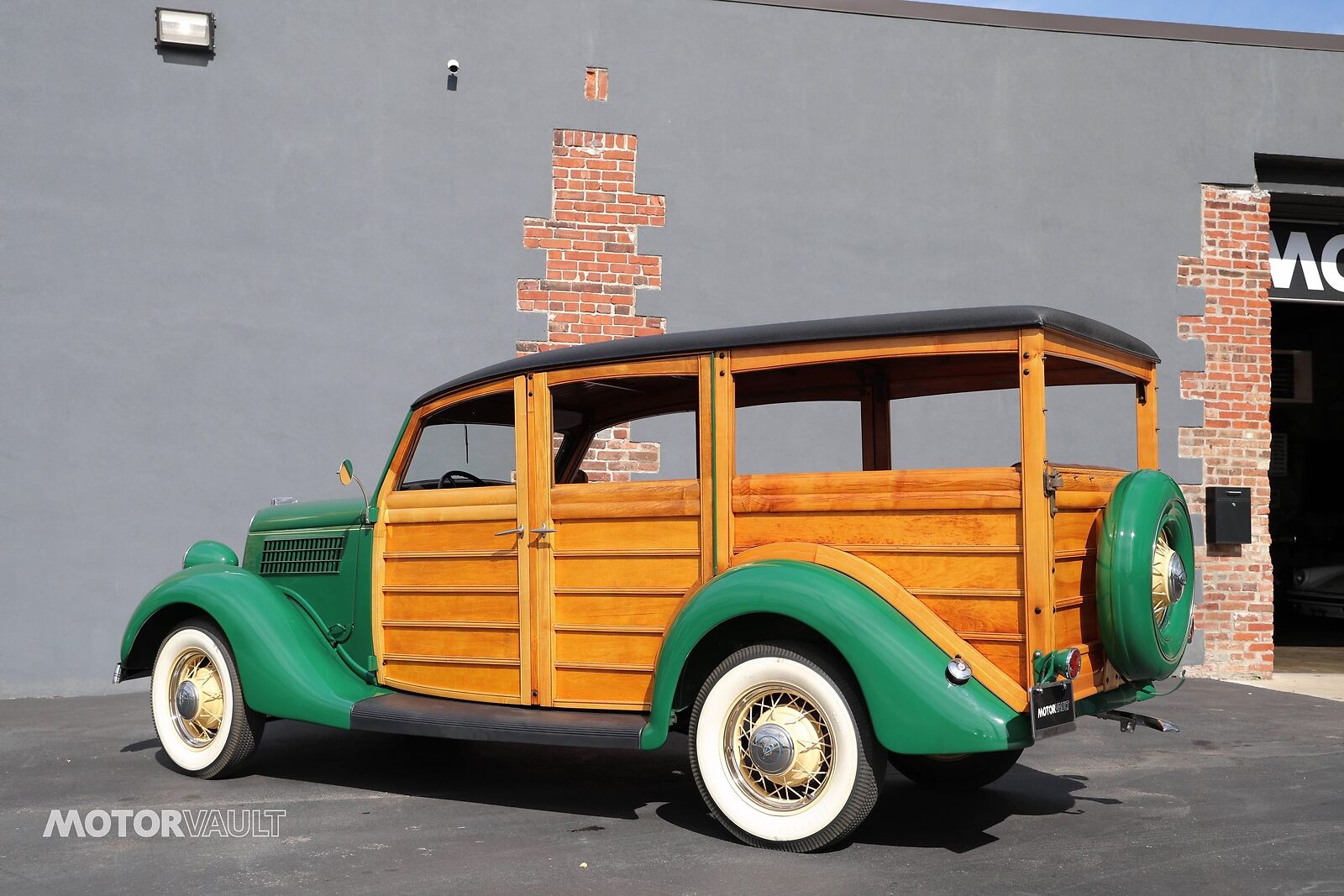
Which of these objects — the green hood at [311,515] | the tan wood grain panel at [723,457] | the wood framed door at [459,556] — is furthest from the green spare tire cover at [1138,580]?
the green hood at [311,515]

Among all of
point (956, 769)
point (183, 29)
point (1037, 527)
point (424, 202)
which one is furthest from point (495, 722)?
point (183, 29)

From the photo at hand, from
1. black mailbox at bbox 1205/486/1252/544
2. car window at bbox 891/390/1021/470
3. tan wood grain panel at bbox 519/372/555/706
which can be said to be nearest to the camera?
tan wood grain panel at bbox 519/372/555/706

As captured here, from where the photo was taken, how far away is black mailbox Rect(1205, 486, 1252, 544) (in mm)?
8805

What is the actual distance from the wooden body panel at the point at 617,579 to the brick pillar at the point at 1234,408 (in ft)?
19.2

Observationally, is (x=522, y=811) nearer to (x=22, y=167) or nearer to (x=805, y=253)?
(x=805, y=253)

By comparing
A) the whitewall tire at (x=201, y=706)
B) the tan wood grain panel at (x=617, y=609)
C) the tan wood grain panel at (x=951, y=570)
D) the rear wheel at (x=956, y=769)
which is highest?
the tan wood grain panel at (x=951, y=570)

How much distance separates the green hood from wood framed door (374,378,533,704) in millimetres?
231

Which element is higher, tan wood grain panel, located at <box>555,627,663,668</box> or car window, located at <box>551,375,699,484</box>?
car window, located at <box>551,375,699,484</box>

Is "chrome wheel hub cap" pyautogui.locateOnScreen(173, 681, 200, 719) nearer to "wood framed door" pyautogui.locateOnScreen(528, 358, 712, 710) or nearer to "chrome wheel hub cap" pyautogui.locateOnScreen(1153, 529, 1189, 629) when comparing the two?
"wood framed door" pyautogui.locateOnScreen(528, 358, 712, 710)

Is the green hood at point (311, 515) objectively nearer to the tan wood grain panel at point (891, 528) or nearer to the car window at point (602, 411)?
the car window at point (602, 411)

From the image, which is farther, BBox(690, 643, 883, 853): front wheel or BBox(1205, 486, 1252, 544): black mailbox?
BBox(1205, 486, 1252, 544): black mailbox

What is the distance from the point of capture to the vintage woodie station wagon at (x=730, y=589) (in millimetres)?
3910

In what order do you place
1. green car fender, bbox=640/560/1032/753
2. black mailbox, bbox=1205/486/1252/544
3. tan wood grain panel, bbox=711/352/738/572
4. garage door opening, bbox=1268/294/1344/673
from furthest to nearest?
garage door opening, bbox=1268/294/1344/673 < black mailbox, bbox=1205/486/1252/544 < tan wood grain panel, bbox=711/352/738/572 < green car fender, bbox=640/560/1032/753

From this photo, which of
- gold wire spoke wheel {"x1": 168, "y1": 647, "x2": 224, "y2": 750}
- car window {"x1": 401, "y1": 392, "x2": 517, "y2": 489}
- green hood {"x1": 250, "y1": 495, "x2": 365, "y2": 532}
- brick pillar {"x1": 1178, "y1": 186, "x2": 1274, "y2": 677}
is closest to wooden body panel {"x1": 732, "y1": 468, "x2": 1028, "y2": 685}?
car window {"x1": 401, "y1": 392, "x2": 517, "y2": 489}
